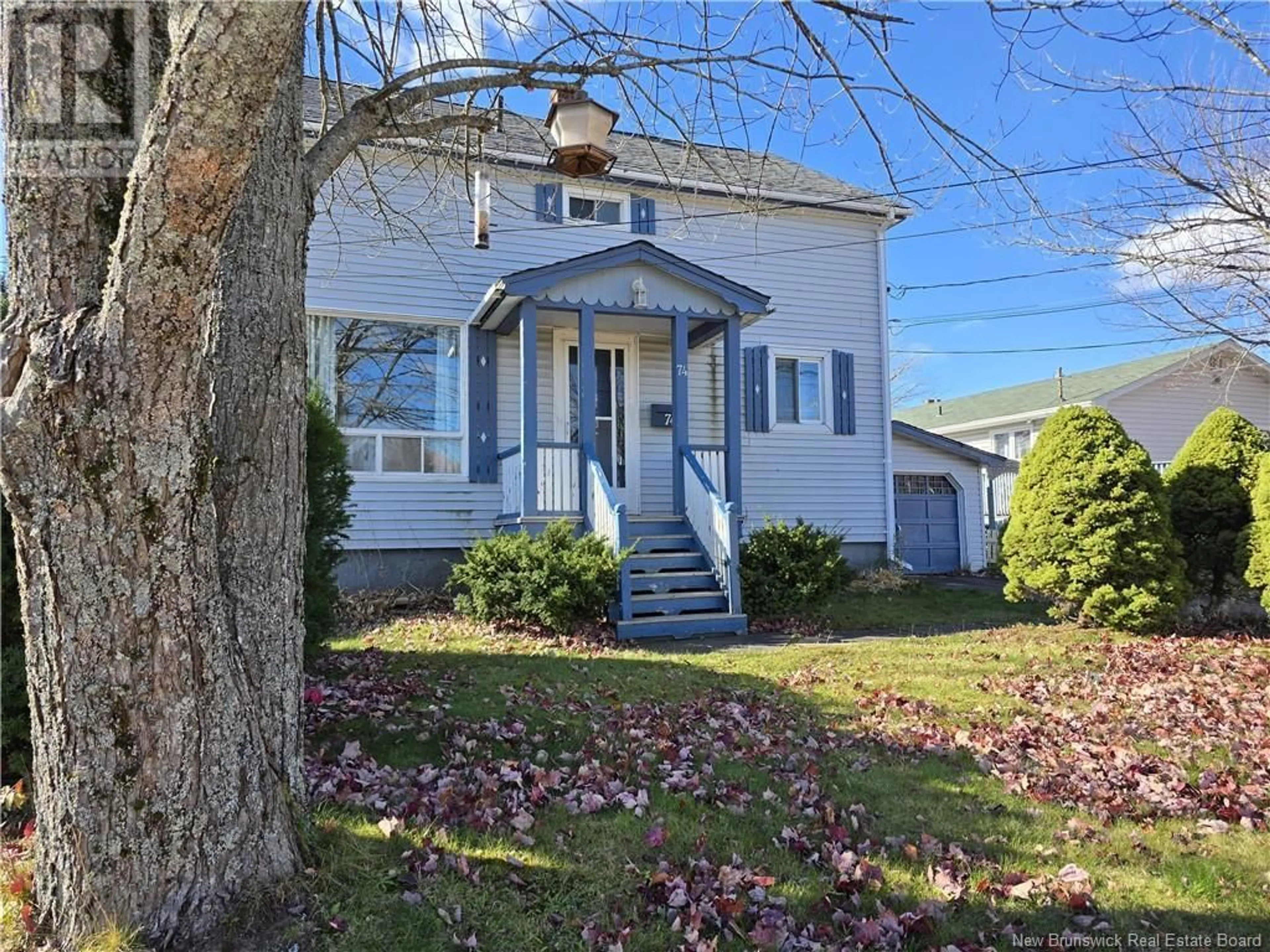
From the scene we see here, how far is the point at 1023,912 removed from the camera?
256cm

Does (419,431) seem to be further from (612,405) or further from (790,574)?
(790,574)

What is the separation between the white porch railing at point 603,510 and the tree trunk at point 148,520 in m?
5.56

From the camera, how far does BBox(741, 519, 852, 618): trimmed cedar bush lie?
864 cm

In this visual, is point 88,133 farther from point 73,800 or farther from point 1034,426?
point 1034,426

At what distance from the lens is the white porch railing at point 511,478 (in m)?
9.11

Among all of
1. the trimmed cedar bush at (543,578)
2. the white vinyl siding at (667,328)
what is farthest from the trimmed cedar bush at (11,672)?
the white vinyl siding at (667,328)

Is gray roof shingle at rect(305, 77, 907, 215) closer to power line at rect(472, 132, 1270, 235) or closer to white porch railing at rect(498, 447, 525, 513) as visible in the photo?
power line at rect(472, 132, 1270, 235)

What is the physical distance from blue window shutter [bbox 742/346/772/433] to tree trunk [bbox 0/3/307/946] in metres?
9.32

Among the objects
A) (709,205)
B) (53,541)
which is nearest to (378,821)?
(53,541)

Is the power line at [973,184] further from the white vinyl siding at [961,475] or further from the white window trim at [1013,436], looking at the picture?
the white window trim at [1013,436]

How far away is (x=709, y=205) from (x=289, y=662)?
1010cm

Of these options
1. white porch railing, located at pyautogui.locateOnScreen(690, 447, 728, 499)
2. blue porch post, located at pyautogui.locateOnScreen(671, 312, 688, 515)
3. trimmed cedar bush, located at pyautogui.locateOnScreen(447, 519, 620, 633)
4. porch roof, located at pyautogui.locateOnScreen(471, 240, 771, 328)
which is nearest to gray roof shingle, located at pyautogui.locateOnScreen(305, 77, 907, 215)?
porch roof, located at pyautogui.locateOnScreen(471, 240, 771, 328)

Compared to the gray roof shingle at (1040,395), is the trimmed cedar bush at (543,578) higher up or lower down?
lower down

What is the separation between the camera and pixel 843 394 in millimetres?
11852
